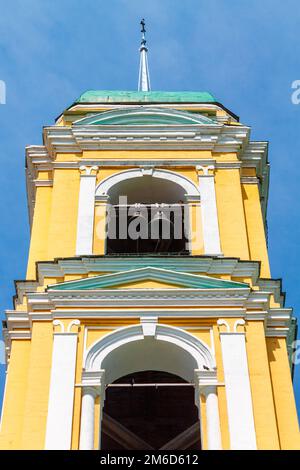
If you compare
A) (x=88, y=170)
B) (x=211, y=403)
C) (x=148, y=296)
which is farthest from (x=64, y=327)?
(x=88, y=170)

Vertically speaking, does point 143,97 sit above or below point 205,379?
above

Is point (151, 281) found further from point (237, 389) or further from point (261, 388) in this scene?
point (261, 388)

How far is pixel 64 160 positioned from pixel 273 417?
8.05m

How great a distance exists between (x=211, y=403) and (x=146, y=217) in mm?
6430

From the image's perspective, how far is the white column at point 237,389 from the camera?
16672 millimetres

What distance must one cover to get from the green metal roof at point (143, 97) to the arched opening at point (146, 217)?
11.1 ft

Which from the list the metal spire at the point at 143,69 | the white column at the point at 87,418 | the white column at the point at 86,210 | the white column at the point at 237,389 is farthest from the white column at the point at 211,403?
the metal spire at the point at 143,69

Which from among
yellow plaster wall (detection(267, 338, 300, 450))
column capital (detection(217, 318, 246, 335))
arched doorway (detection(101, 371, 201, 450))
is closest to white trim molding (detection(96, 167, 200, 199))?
arched doorway (detection(101, 371, 201, 450))

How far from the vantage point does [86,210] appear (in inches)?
848

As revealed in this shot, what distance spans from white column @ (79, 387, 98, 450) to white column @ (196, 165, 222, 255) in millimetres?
4115

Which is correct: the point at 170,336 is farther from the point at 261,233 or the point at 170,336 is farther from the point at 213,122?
the point at 213,122

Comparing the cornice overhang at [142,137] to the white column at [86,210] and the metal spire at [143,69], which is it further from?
the metal spire at [143,69]

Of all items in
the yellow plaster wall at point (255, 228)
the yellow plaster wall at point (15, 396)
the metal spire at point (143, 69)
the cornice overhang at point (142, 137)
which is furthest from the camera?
the metal spire at point (143, 69)

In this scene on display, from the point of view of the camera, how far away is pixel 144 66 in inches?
1266
